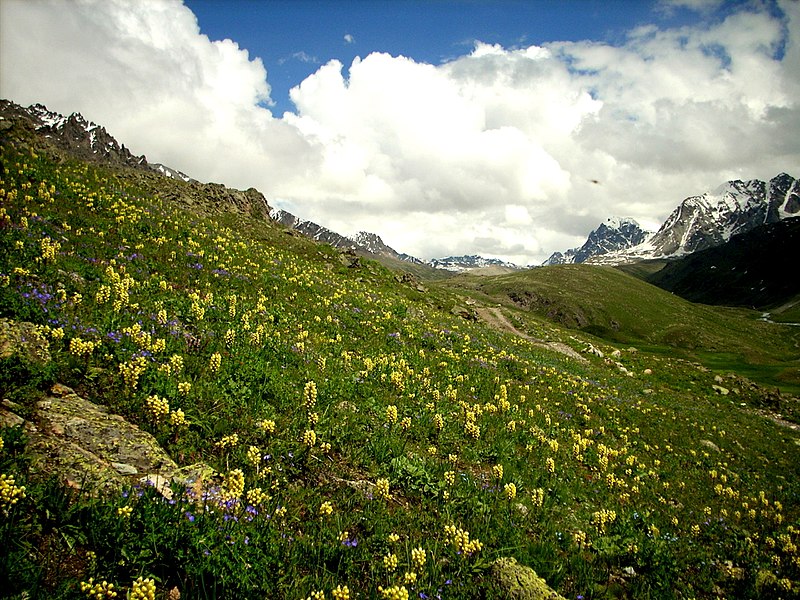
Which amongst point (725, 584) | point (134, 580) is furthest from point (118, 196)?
point (725, 584)

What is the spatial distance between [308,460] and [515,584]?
152 inches

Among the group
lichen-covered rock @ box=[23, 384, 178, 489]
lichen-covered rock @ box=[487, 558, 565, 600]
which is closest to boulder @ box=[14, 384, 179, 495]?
lichen-covered rock @ box=[23, 384, 178, 489]

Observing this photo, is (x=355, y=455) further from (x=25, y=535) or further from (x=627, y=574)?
(x=627, y=574)

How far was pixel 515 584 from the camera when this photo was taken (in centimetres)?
552

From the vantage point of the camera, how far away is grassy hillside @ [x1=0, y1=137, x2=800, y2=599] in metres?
4.45

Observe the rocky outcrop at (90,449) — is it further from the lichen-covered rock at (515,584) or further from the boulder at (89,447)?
the lichen-covered rock at (515,584)

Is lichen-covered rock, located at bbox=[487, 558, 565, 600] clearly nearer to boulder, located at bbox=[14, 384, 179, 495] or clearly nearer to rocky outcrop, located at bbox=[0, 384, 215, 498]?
rocky outcrop, located at bbox=[0, 384, 215, 498]

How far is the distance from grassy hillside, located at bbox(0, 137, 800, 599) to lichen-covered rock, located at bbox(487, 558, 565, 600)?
0.18 metres

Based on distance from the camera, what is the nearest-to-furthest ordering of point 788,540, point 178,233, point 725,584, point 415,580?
point 415,580
point 725,584
point 788,540
point 178,233

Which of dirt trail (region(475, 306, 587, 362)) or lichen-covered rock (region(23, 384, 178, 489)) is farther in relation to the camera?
dirt trail (region(475, 306, 587, 362))

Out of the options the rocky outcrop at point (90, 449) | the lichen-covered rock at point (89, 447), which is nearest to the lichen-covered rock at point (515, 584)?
the rocky outcrop at point (90, 449)

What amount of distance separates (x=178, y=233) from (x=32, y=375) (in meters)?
14.9

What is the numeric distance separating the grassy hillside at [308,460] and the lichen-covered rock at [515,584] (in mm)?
177

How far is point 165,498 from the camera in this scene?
493 centimetres
